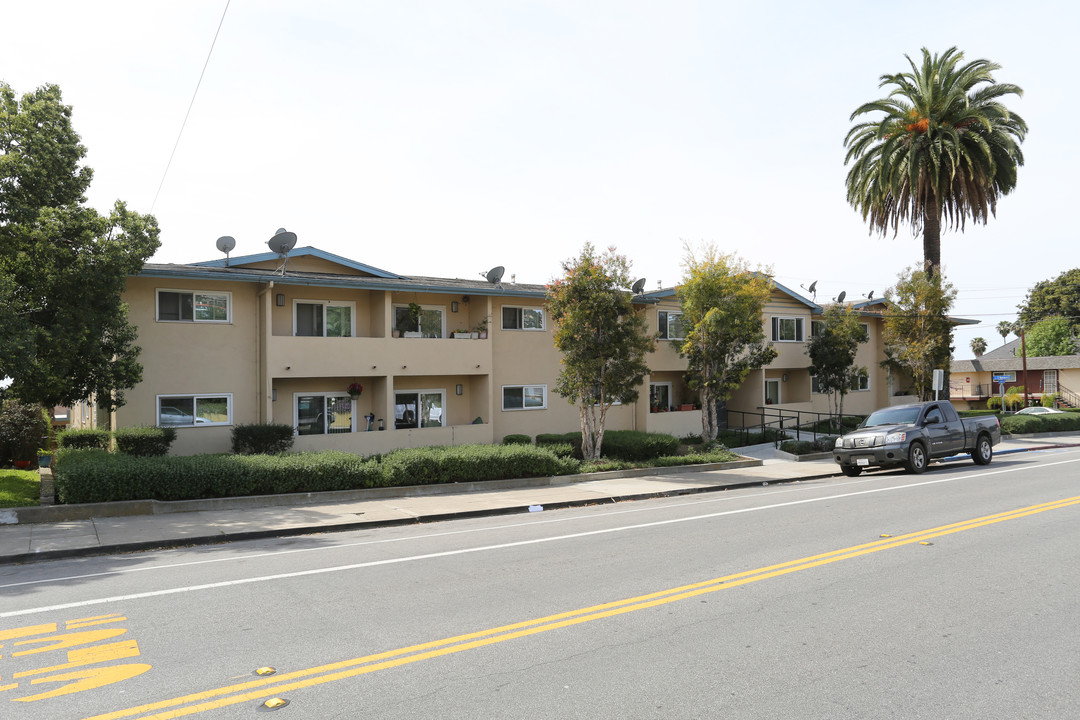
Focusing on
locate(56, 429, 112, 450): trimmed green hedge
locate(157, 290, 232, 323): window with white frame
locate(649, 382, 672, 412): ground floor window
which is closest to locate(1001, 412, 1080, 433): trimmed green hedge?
locate(649, 382, 672, 412): ground floor window

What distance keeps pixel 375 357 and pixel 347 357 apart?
0.79 m

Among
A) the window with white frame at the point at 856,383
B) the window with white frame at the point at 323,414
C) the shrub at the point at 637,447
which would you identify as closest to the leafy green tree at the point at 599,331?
the shrub at the point at 637,447

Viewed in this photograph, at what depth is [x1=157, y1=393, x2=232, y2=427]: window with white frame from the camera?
711 inches

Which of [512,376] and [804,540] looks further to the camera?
[512,376]

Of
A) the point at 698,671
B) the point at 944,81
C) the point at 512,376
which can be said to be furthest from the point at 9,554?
the point at 944,81

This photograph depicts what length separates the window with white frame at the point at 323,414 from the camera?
20.6m

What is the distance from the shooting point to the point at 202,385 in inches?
727

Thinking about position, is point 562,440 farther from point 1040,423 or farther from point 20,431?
point 1040,423

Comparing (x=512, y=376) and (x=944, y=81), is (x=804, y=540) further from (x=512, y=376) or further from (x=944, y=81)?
(x=944, y=81)

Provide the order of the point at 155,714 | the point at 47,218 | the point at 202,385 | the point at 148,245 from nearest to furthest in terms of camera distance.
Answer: the point at 155,714, the point at 47,218, the point at 148,245, the point at 202,385

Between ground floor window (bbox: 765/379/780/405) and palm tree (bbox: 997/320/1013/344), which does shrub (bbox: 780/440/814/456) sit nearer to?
ground floor window (bbox: 765/379/780/405)

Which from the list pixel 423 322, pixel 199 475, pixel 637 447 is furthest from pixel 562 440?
pixel 199 475

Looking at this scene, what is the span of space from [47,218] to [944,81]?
30.9 m

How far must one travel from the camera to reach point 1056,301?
7144 centimetres
